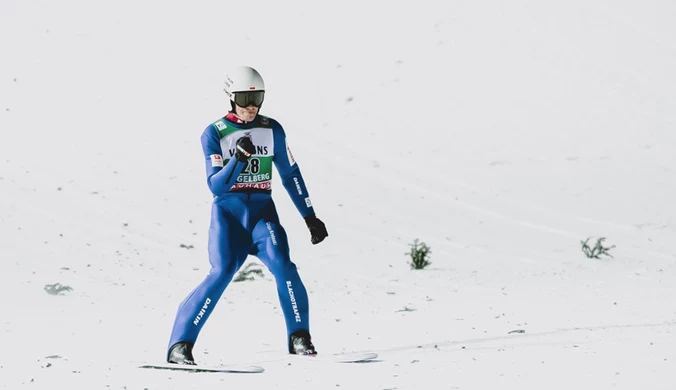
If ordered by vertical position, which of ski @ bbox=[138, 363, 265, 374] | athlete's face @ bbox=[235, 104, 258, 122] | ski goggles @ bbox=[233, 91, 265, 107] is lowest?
ski @ bbox=[138, 363, 265, 374]

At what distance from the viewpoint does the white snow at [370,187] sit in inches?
282

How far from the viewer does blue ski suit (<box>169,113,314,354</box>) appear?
6559 mm

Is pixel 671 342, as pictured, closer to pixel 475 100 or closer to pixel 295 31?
pixel 475 100

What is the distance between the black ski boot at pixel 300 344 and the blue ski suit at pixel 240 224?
4 cm

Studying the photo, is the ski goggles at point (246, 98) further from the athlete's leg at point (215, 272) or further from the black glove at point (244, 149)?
the athlete's leg at point (215, 272)

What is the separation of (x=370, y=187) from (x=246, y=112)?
25.1ft

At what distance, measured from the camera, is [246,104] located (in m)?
6.70

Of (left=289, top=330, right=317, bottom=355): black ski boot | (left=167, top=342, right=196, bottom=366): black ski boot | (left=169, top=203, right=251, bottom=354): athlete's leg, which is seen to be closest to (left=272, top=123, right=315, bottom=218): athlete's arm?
(left=169, top=203, right=251, bottom=354): athlete's leg

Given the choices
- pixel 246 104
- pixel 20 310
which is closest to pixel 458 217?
pixel 20 310

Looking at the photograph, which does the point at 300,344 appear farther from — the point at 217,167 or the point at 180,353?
the point at 217,167

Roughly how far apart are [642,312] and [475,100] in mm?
8996

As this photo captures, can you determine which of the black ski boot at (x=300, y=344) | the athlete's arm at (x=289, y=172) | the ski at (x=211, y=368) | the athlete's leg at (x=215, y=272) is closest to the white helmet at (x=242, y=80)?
the athlete's arm at (x=289, y=172)

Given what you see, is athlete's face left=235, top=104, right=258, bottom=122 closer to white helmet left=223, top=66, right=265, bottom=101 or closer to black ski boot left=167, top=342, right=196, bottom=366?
white helmet left=223, top=66, right=265, bottom=101

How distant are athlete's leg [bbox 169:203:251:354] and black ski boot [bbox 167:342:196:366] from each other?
0.10 feet
